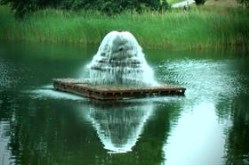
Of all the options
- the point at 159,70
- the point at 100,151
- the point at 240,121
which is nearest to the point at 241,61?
the point at 159,70

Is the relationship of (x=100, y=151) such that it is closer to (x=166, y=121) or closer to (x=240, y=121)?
(x=166, y=121)

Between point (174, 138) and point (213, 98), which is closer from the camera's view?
point (174, 138)

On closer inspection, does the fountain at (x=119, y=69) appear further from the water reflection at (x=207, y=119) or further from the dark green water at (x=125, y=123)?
the water reflection at (x=207, y=119)

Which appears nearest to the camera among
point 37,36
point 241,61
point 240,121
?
point 240,121

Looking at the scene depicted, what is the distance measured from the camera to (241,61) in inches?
1409

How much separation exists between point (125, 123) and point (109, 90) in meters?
3.39

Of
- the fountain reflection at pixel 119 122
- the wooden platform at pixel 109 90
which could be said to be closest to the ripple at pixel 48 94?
the wooden platform at pixel 109 90

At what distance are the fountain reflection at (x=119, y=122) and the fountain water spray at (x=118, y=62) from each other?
1973mm

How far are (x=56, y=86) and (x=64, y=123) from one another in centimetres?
622

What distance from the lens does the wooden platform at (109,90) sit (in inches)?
840

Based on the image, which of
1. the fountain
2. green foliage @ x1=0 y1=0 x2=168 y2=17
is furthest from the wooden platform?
green foliage @ x1=0 y1=0 x2=168 y2=17

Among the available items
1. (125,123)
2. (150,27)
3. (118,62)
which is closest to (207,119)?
(125,123)

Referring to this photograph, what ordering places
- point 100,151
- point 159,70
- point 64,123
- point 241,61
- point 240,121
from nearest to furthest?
point 100,151 < point 64,123 < point 240,121 < point 159,70 < point 241,61

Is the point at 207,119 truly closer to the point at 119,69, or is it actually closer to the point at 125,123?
the point at 125,123
